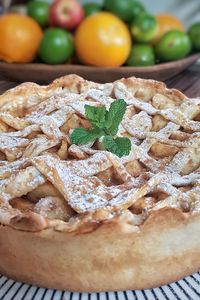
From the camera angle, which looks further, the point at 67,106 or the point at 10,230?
the point at 67,106

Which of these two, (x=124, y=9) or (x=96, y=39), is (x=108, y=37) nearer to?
(x=96, y=39)

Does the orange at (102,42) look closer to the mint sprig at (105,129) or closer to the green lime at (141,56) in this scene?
the green lime at (141,56)

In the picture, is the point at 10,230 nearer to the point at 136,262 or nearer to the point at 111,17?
the point at 136,262

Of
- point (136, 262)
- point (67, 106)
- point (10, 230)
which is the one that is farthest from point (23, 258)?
point (67, 106)

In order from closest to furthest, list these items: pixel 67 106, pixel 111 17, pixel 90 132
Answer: pixel 90 132, pixel 67 106, pixel 111 17

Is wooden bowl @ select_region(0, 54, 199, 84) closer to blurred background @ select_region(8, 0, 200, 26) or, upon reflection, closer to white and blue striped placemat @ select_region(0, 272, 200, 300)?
white and blue striped placemat @ select_region(0, 272, 200, 300)

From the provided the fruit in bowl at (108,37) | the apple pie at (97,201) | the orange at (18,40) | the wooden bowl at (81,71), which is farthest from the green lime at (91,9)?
the apple pie at (97,201)

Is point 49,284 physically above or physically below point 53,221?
below

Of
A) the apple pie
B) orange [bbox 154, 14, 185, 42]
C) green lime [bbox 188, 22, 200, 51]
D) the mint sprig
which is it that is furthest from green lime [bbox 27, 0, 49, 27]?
the mint sprig
